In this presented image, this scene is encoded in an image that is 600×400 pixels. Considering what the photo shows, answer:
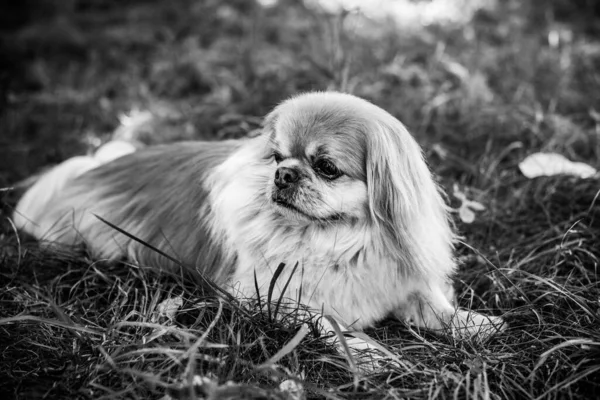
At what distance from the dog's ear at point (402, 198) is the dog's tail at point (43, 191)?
6.32 feet

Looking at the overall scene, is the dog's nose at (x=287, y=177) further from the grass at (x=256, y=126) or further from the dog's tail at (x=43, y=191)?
the dog's tail at (x=43, y=191)

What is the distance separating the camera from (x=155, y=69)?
5.09 meters

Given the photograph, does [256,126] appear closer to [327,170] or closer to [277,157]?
[277,157]

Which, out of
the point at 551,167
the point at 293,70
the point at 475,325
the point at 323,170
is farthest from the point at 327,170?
the point at 293,70

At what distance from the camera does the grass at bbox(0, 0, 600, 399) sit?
1.89 metres

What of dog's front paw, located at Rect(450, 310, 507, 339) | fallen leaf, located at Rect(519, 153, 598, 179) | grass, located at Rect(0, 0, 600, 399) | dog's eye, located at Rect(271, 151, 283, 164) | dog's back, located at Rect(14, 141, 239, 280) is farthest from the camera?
fallen leaf, located at Rect(519, 153, 598, 179)

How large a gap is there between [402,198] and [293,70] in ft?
8.95

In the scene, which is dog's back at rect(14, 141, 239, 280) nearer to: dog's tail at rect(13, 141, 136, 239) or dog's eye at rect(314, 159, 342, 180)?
dog's tail at rect(13, 141, 136, 239)

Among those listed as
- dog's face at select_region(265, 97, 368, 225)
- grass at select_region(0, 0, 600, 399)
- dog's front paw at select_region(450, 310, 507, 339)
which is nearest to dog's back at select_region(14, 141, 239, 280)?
grass at select_region(0, 0, 600, 399)

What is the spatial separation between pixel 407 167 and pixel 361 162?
21cm

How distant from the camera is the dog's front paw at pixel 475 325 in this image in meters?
2.16

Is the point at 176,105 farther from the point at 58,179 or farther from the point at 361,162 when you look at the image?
the point at 361,162

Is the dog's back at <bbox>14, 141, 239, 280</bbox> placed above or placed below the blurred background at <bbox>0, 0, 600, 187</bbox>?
below

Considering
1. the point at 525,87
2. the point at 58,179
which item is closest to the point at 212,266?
the point at 58,179
